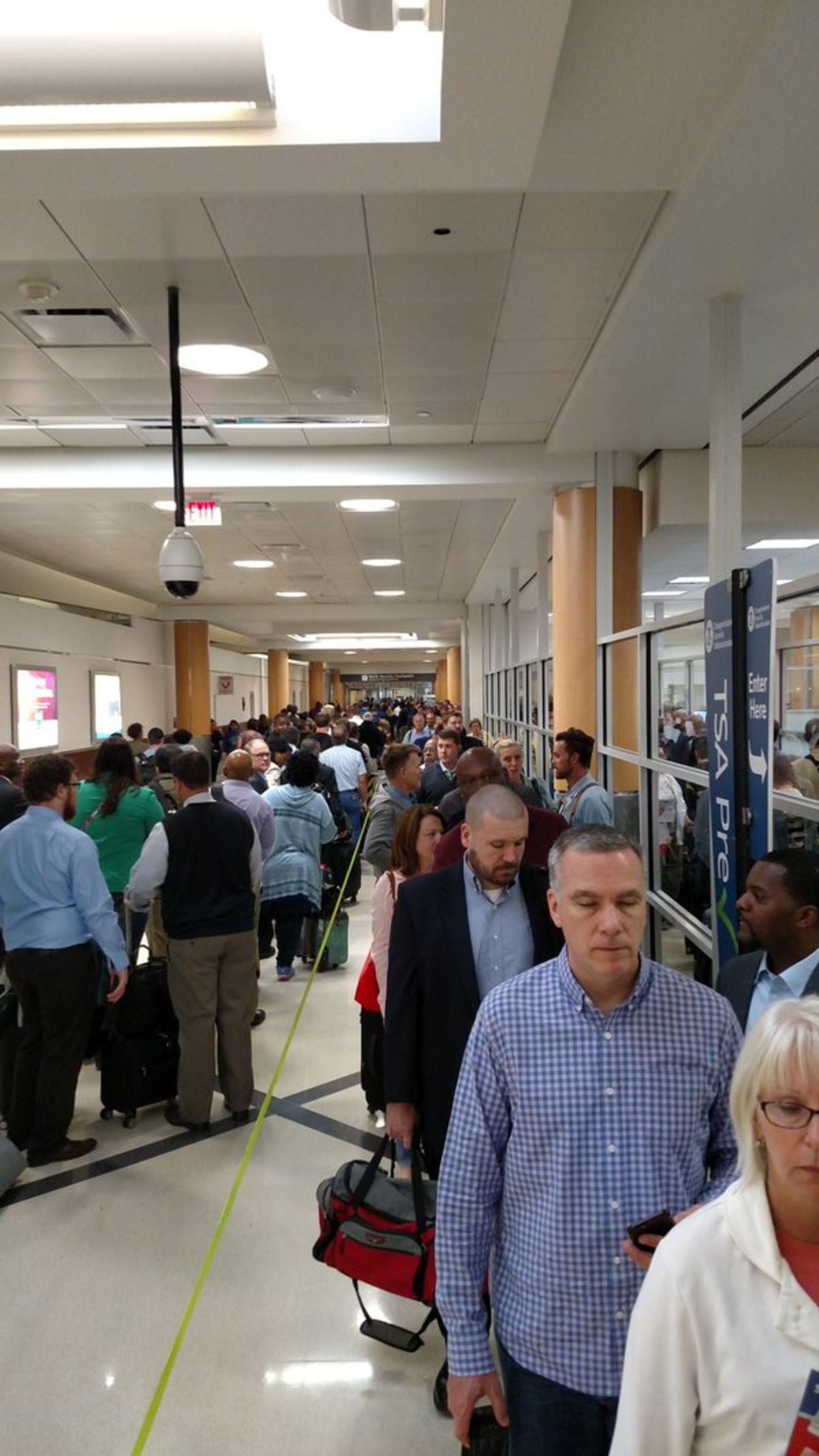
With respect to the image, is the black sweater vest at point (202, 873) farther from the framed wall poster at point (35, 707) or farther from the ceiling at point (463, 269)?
the framed wall poster at point (35, 707)

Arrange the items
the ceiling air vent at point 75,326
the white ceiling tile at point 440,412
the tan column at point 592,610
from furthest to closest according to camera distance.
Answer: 1. the tan column at point 592,610
2. the white ceiling tile at point 440,412
3. the ceiling air vent at point 75,326

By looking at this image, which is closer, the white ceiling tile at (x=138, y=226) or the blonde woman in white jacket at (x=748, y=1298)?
the blonde woman in white jacket at (x=748, y=1298)

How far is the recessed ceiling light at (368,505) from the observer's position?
8.45 metres

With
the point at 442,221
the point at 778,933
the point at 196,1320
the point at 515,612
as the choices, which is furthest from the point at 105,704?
the point at 778,933

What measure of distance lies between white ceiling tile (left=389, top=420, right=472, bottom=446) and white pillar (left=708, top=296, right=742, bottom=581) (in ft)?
8.76

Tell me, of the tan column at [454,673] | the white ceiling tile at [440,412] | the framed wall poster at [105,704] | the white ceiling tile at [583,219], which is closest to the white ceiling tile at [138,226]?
the white ceiling tile at [583,219]

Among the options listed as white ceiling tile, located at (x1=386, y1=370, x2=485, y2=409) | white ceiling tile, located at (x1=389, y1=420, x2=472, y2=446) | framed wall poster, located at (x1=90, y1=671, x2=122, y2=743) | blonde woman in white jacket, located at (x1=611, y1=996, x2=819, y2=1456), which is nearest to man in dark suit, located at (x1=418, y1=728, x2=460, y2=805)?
white ceiling tile, located at (x1=389, y1=420, x2=472, y2=446)

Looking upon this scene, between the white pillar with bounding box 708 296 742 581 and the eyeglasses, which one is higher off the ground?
the white pillar with bounding box 708 296 742 581

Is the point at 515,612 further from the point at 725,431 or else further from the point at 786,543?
the point at 725,431

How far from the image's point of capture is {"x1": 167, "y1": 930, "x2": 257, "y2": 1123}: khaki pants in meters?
4.14

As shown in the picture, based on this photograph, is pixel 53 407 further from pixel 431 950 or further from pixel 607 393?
pixel 431 950

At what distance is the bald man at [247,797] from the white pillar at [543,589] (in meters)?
4.90

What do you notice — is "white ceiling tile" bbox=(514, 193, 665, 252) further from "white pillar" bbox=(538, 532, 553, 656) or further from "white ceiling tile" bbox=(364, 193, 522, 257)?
"white pillar" bbox=(538, 532, 553, 656)

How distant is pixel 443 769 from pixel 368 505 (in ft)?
9.59
